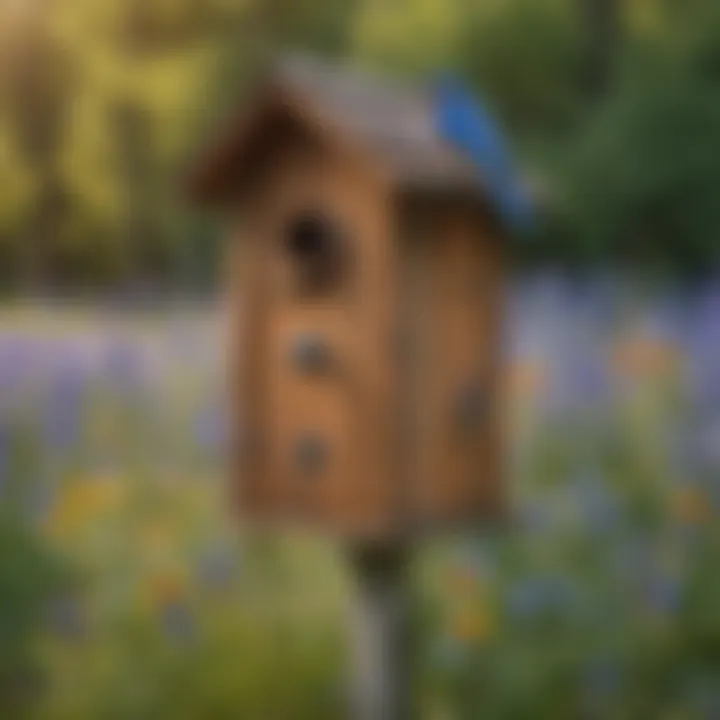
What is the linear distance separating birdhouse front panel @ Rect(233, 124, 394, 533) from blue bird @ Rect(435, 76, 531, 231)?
10 cm

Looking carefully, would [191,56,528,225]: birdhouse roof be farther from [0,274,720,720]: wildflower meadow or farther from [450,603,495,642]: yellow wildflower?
[450,603,495,642]: yellow wildflower

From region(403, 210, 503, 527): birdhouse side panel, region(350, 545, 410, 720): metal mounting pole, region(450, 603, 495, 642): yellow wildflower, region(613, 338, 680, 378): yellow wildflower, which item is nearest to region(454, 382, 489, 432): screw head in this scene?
region(403, 210, 503, 527): birdhouse side panel

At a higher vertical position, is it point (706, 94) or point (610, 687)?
point (706, 94)

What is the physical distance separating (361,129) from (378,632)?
1.20ft

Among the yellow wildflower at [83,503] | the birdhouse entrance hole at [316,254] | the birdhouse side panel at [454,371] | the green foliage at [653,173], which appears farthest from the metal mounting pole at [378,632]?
the green foliage at [653,173]

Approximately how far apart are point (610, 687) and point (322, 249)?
47 centimetres

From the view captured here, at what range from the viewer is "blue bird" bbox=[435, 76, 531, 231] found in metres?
1.07

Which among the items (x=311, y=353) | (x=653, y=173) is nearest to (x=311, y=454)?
(x=311, y=353)

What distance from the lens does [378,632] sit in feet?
3.71

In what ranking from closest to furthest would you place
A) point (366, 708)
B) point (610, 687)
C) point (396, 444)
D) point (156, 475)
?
point (396, 444) < point (366, 708) < point (610, 687) < point (156, 475)

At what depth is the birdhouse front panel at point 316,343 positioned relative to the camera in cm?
101

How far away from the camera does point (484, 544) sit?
138 cm

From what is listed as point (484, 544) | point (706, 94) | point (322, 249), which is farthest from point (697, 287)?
point (322, 249)

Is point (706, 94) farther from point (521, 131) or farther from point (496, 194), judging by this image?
point (496, 194)
